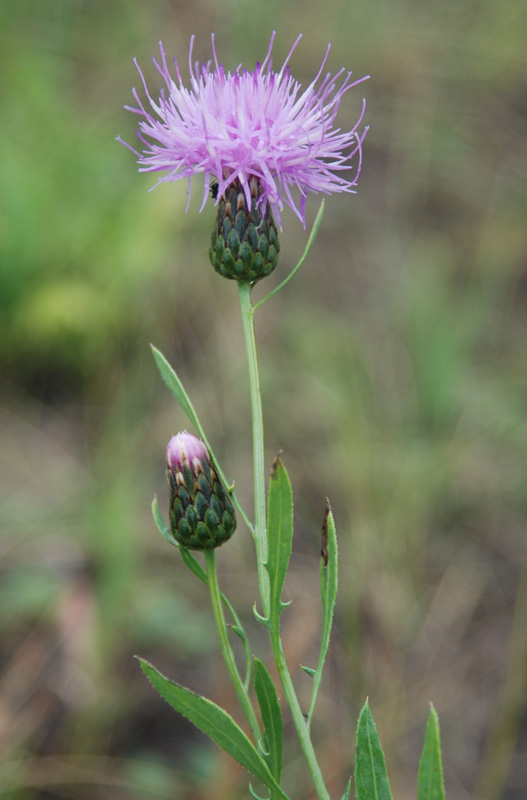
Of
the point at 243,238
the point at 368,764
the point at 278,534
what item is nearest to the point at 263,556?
the point at 278,534

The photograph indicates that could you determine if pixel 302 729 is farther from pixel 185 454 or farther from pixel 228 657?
pixel 185 454

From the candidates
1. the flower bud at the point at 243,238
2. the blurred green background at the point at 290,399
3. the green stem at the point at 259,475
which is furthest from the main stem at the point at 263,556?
the blurred green background at the point at 290,399

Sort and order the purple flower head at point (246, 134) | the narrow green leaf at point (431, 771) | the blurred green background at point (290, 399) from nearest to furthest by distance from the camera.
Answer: the narrow green leaf at point (431, 771)
the purple flower head at point (246, 134)
the blurred green background at point (290, 399)

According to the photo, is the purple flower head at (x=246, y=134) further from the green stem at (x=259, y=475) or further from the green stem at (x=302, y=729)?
the green stem at (x=302, y=729)

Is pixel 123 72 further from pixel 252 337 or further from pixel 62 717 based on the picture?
pixel 252 337

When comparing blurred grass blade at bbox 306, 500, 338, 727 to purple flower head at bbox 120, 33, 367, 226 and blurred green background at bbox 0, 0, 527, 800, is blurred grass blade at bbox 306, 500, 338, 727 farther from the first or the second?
blurred green background at bbox 0, 0, 527, 800
